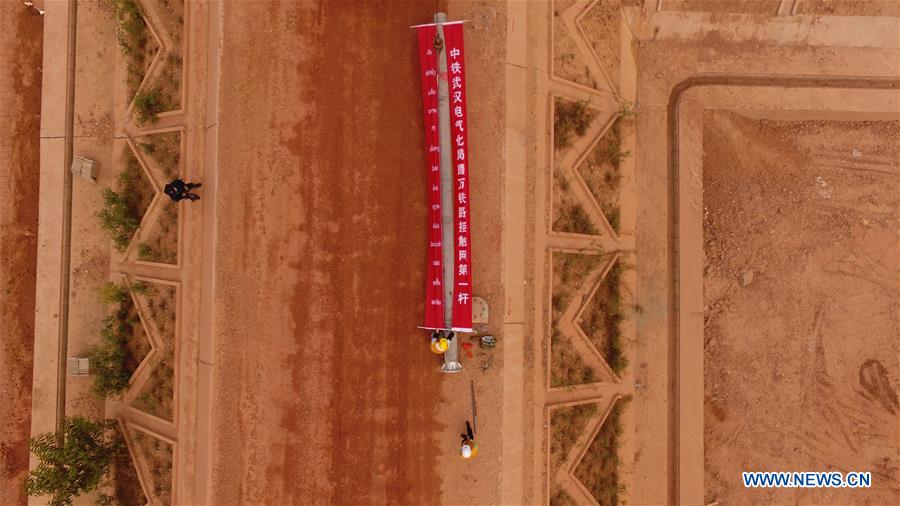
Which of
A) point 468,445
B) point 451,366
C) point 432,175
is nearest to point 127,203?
point 432,175

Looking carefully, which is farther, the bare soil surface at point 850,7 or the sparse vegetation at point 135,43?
the bare soil surface at point 850,7

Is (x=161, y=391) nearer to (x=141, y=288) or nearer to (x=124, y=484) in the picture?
(x=141, y=288)

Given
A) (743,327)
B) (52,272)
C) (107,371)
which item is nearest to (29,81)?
(52,272)

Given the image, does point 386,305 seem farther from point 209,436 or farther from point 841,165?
point 841,165

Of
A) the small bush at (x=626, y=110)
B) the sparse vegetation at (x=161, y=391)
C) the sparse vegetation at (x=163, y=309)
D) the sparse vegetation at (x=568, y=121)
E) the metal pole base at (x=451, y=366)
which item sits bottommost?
the sparse vegetation at (x=161, y=391)

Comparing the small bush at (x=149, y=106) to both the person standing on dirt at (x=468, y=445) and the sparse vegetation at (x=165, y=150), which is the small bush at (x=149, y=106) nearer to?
the sparse vegetation at (x=165, y=150)

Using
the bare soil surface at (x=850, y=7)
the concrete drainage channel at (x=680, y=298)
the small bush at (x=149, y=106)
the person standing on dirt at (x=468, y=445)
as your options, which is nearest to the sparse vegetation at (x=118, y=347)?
the small bush at (x=149, y=106)
